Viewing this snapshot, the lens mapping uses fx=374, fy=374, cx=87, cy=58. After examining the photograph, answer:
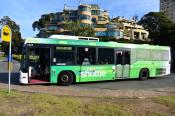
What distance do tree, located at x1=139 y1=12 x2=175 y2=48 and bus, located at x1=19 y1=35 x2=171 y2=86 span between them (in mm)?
26470

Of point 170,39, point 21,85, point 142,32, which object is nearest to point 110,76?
point 21,85

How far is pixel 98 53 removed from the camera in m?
21.4

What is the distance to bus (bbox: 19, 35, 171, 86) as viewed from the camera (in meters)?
19.5

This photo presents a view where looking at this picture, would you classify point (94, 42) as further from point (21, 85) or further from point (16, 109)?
point (16, 109)

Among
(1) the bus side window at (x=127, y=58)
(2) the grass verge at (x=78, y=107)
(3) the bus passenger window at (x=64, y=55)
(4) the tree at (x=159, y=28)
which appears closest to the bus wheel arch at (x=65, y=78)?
(3) the bus passenger window at (x=64, y=55)

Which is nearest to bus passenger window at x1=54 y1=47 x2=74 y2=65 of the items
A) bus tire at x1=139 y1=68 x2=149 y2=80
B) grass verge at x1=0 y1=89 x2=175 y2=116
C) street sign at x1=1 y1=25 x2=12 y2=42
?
street sign at x1=1 y1=25 x2=12 y2=42

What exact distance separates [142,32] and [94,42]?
110466 millimetres

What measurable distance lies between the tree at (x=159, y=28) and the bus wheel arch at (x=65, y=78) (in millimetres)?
30711

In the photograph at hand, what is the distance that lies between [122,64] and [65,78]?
13.7ft

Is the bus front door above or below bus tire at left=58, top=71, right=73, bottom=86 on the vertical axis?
above

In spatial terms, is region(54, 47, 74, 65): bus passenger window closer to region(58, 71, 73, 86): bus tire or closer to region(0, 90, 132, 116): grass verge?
region(58, 71, 73, 86): bus tire

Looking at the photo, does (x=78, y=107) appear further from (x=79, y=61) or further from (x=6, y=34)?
(x=79, y=61)

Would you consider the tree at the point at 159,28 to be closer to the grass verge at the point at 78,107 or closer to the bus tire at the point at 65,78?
the bus tire at the point at 65,78

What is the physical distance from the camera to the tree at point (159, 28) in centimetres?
5084
